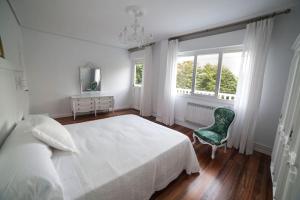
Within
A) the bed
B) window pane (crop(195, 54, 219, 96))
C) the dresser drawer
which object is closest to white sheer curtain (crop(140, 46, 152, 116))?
window pane (crop(195, 54, 219, 96))

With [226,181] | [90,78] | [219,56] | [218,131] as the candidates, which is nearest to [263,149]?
[218,131]

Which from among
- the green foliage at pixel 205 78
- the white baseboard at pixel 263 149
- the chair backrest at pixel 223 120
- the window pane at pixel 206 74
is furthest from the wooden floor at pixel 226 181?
the window pane at pixel 206 74

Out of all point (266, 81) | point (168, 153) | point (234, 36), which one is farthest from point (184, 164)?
point (234, 36)

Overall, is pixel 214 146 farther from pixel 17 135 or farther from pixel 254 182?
pixel 17 135

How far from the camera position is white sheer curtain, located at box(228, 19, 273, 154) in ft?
7.29

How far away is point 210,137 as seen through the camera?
2352mm

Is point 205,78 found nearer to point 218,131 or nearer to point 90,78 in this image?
point 218,131

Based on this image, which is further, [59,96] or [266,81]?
[59,96]

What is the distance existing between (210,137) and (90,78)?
4.05 m

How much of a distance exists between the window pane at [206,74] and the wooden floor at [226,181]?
1.55m

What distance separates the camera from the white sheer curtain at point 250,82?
2221 mm

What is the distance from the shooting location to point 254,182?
1.79 m

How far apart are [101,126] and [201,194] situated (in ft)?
5.50

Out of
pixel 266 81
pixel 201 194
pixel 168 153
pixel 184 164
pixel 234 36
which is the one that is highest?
pixel 234 36
